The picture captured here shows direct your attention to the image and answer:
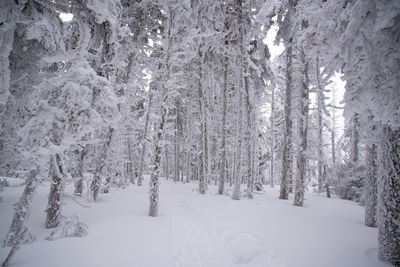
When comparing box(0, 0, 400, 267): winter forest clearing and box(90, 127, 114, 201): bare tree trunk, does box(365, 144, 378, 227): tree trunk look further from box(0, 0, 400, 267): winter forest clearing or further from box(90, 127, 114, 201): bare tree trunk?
box(90, 127, 114, 201): bare tree trunk

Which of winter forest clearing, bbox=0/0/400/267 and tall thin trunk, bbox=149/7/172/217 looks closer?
winter forest clearing, bbox=0/0/400/267

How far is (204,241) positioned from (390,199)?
4197 mm

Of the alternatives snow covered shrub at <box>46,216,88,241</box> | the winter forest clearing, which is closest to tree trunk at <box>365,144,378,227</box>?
the winter forest clearing

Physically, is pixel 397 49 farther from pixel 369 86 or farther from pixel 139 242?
pixel 139 242

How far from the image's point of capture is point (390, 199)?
15.9ft

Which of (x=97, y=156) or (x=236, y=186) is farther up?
(x=97, y=156)

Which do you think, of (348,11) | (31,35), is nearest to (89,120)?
(31,35)

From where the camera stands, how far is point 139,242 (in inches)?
236

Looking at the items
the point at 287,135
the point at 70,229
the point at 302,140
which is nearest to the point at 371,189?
the point at 302,140

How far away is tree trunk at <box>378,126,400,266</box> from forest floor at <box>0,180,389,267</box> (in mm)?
342

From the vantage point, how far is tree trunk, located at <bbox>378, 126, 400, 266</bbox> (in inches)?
187

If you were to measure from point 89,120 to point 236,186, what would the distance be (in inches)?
365

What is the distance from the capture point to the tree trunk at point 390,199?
4738 millimetres

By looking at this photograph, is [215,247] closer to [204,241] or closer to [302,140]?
[204,241]
